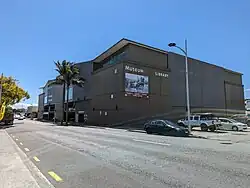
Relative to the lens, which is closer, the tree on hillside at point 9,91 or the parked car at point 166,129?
the parked car at point 166,129

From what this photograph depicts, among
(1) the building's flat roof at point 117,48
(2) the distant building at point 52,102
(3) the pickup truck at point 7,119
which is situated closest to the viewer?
(1) the building's flat roof at point 117,48

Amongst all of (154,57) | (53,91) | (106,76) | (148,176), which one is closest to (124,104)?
(106,76)

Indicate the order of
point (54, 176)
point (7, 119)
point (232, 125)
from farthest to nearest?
point (7, 119) < point (232, 125) < point (54, 176)

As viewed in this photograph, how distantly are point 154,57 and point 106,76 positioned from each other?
9187mm

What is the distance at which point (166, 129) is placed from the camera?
20828 mm

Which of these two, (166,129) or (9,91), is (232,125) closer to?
(166,129)

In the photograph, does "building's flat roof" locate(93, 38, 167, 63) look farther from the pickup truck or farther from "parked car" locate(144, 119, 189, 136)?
the pickup truck

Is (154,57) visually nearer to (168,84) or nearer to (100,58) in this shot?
(168,84)

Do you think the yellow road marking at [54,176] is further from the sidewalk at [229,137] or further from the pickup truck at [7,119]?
the pickup truck at [7,119]

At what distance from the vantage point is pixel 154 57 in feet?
133

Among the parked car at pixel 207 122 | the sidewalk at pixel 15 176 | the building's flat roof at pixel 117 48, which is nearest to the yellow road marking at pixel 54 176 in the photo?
the sidewalk at pixel 15 176

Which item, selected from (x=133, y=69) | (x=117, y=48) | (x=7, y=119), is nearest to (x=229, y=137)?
(x=133, y=69)

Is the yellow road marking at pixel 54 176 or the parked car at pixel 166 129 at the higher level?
the parked car at pixel 166 129

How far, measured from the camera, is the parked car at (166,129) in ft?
65.8
